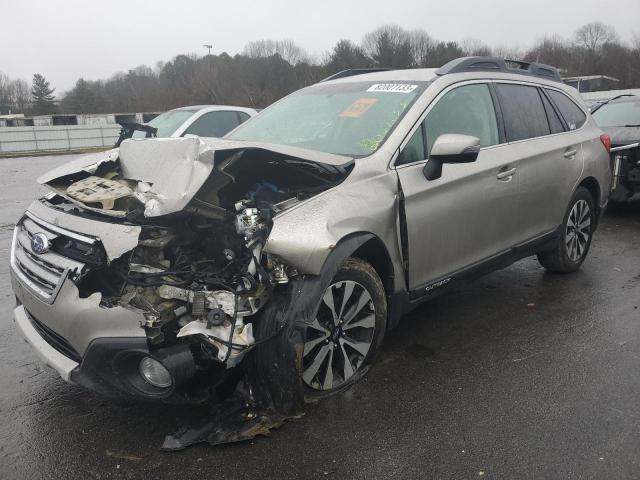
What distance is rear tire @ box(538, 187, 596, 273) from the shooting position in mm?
5105

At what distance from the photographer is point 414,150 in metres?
3.56

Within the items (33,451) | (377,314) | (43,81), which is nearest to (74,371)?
(33,451)

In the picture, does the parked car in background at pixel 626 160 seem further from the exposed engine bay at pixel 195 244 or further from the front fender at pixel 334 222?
the exposed engine bay at pixel 195 244

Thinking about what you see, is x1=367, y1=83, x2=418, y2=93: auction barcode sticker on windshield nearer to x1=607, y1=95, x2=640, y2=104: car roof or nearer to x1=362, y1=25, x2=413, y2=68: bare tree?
x1=607, y1=95, x2=640, y2=104: car roof

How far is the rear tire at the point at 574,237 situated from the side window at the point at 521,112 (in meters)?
0.81

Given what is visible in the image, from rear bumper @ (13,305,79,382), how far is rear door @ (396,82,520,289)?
1992 mm

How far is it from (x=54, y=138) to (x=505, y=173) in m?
36.7

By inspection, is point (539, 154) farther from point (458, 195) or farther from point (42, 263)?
point (42, 263)

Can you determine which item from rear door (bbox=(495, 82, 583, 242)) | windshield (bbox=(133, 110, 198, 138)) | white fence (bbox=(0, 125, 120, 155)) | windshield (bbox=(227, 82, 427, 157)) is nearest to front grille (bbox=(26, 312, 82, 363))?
windshield (bbox=(227, 82, 427, 157))

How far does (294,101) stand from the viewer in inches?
177

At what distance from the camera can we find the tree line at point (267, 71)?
7144 centimetres

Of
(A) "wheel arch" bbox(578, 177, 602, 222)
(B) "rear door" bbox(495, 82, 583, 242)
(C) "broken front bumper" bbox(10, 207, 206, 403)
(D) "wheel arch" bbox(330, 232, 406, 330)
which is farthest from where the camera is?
(A) "wheel arch" bbox(578, 177, 602, 222)

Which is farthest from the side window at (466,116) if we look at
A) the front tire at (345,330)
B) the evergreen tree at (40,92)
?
the evergreen tree at (40,92)

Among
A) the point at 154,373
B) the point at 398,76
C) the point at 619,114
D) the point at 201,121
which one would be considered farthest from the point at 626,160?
the point at 154,373
